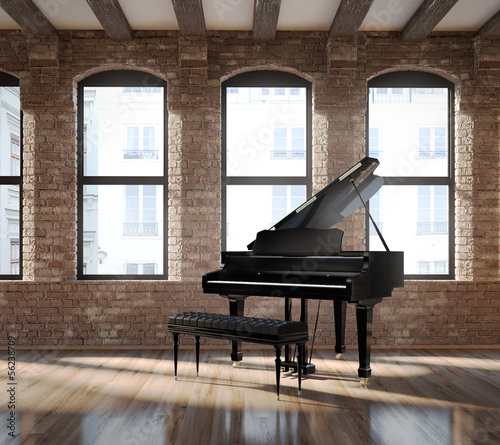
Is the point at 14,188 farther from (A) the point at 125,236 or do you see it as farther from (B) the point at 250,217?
(B) the point at 250,217

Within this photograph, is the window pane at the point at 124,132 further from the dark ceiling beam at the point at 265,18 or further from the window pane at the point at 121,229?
the dark ceiling beam at the point at 265,18

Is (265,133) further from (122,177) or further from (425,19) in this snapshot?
(425,19)

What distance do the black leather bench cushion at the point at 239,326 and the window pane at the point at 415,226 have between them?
105 inches

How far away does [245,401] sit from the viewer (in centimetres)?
411

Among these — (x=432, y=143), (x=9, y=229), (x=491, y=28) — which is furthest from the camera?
(x=432, y=143)

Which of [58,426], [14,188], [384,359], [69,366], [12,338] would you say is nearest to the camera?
[58,426]

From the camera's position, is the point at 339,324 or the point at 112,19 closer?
the point at 339,324

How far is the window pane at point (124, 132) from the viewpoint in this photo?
6734 millimetres

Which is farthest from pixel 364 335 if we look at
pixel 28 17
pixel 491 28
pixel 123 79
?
pixel 28 17

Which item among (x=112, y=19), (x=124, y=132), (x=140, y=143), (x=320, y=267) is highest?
(x=112, y=19)

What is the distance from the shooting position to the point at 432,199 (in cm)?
675

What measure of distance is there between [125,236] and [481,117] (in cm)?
456

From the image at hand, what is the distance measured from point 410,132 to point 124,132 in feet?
11.6

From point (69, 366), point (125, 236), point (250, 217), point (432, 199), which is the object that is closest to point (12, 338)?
point (69, 366)
